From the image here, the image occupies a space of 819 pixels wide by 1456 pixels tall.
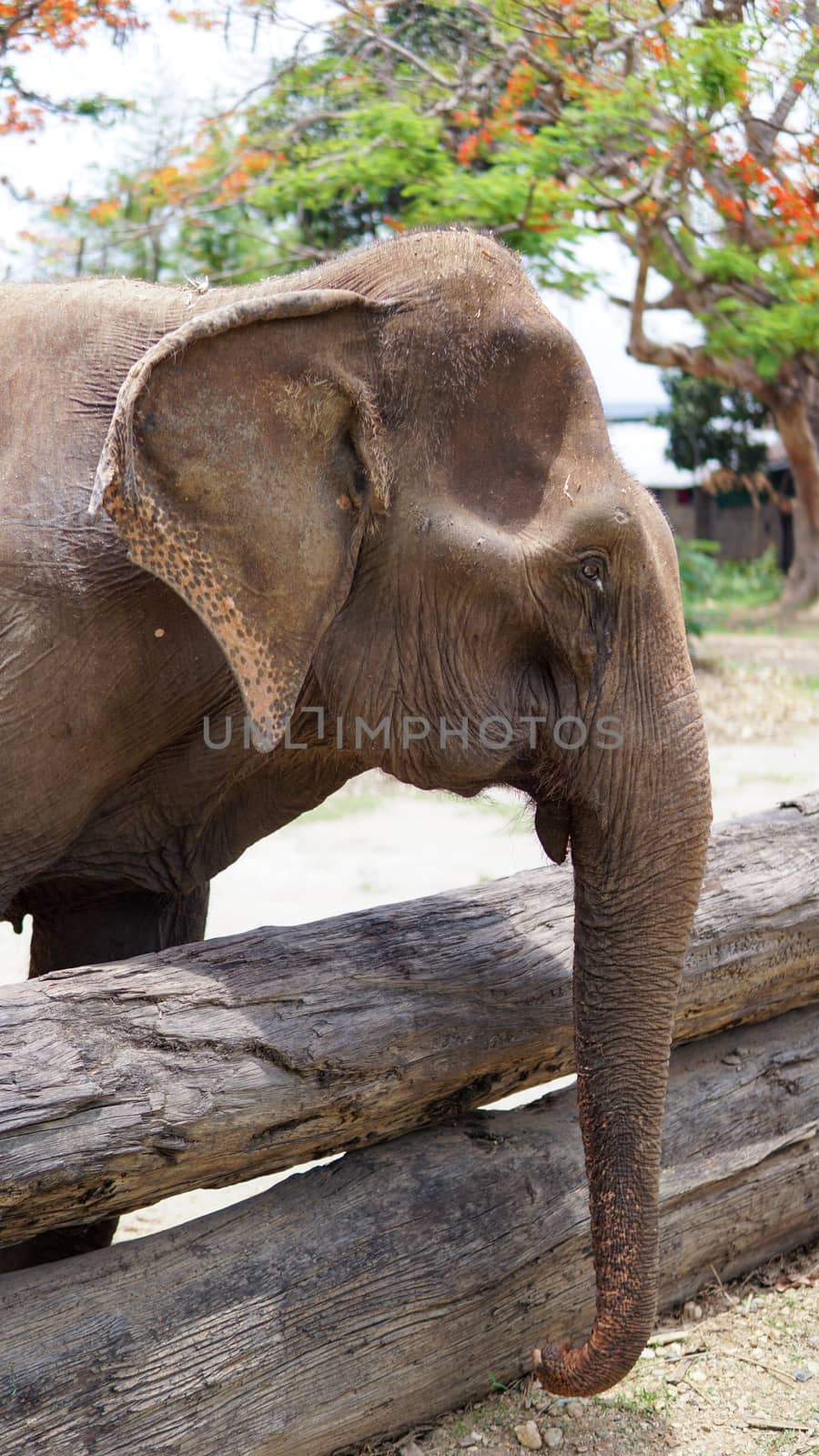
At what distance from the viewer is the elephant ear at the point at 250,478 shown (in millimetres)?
1944

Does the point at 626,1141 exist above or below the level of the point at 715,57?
below

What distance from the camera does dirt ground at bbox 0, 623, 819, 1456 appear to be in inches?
97.7

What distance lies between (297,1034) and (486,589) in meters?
0.77

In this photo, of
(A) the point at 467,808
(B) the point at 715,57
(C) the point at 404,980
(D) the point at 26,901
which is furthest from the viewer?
(A) the point at 467,808

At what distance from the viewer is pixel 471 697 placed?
88.3 inches

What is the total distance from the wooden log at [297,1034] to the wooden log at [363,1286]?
92 millimetres

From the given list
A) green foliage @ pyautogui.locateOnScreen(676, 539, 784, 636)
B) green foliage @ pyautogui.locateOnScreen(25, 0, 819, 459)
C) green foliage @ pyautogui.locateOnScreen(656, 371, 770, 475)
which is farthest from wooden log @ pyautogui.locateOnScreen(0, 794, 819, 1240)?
green foliage @ pyautogui.locateOnScreen(656, 371, 770, 475)

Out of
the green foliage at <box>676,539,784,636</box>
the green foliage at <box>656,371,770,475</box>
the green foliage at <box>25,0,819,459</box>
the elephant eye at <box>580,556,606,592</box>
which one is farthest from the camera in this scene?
the green foliage at <box>656,371,770,475</box>

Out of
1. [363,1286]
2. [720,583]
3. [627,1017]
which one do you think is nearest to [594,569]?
[627,1017]

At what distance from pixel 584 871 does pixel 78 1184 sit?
35.1 inches

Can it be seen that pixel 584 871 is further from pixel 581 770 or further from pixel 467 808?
pixel 467 808

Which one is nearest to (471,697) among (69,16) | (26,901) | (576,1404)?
(26,901)

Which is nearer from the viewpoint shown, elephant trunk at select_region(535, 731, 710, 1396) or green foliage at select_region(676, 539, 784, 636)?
elephant trunk at select_region(535, 731, 710, 1396)

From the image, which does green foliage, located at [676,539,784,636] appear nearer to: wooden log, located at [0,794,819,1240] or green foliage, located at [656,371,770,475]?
green foliage, located at [656,371,770,475]
